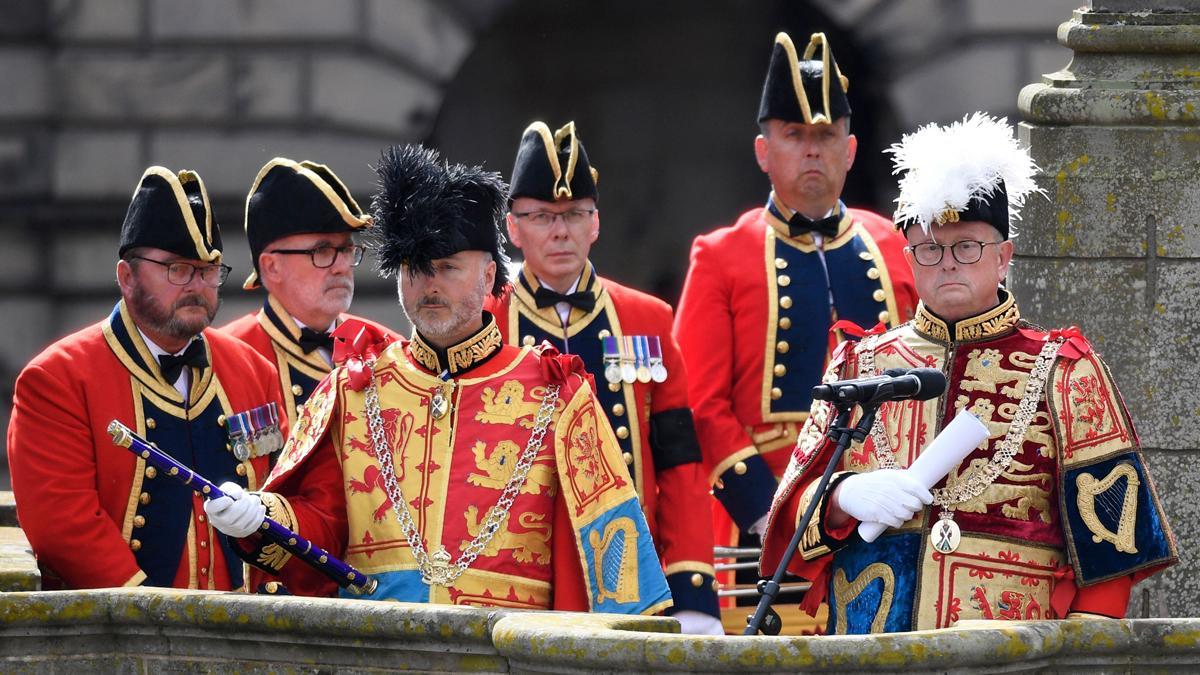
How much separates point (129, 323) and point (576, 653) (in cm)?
205

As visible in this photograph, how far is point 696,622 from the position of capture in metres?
7.71

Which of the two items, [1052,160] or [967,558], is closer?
[967,558]

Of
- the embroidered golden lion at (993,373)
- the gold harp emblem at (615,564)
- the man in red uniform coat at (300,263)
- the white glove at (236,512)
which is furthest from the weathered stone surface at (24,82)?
the embroidered golden lion at (993,373)

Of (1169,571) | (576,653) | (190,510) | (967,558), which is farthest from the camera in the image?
(1169,571)

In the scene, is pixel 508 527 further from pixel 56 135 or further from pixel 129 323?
pixel 56 135

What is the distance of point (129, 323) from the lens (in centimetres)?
718

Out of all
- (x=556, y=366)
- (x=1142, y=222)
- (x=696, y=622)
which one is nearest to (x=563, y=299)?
(x=696, y=622)

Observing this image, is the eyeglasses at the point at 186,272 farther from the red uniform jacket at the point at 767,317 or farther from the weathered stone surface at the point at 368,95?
the weathered stone surface at the point at 368,95

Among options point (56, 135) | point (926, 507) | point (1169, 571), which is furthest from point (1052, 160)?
point (56, 135)

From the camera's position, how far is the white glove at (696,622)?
7.68 meters

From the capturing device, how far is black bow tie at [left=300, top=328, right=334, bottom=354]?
317 inches

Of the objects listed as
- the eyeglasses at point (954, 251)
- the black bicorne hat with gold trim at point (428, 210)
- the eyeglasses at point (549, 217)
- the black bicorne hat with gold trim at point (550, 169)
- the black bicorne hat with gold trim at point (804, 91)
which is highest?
the black bicorne hat with gold trim at point (804, 91)

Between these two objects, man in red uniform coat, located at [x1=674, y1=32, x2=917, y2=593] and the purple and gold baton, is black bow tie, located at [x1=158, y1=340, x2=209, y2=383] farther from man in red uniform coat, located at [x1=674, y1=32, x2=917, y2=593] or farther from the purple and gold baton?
man in red uniform coat, located at [x1=674, y1=32, x2=917, y2=593]

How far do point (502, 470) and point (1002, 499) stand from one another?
1.19 meters
